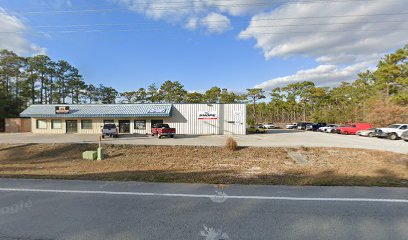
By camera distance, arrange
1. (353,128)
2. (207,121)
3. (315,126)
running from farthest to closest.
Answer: (315,126) → (353,128) → (207,121)

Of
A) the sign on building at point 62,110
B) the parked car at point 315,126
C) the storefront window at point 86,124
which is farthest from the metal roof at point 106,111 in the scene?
the parked car at point 315,126

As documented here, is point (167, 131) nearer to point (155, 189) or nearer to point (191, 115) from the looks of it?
point (191, 115)

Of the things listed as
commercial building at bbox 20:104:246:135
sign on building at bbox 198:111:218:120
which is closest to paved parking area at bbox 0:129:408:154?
commercial building at bbox 20:104:246:135

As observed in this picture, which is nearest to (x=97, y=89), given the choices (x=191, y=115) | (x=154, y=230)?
(x=191, y=115)

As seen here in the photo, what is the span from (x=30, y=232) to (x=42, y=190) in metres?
2.38

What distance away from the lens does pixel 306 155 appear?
13.8 m

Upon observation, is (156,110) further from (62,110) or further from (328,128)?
(328,128)

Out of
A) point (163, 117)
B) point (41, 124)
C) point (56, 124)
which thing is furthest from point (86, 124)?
point (163, 117)

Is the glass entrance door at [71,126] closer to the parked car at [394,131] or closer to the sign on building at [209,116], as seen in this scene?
the sign on building at [209,116]

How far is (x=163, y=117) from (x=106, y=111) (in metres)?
7.97

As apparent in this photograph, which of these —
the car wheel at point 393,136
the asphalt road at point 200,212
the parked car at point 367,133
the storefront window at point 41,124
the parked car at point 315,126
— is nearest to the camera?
the asphalt road at point 200,212

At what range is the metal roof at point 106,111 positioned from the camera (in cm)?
2833

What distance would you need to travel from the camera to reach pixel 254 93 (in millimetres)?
61594

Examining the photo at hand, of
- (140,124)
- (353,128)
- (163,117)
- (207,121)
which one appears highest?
(163,117)
